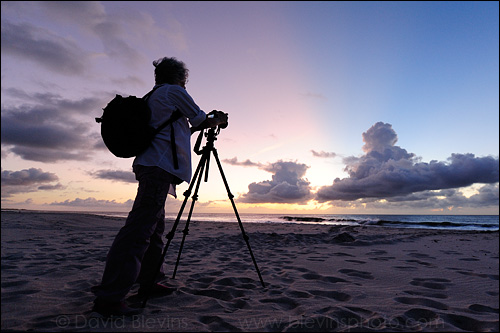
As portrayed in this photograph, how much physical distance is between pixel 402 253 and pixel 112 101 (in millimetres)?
6497

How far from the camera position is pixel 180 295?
114 inches

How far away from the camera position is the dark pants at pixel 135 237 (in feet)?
7.45

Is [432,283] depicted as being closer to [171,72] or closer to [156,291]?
[156,291]

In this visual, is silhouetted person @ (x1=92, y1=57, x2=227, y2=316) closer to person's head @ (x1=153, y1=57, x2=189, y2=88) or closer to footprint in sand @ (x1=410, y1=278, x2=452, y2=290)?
person's head @ (x1=153, y1=57, x2=189, y2=88)

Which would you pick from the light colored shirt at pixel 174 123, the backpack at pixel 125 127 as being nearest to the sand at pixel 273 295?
the light colored shirt at pixel 174 123

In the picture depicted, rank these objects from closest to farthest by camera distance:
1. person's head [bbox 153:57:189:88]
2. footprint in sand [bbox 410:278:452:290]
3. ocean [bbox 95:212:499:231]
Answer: person's head [bbox 153:57:189:88] < footprint in sand [bbox 410:278:452:290] < ocean [bbox 95:212:499:231]

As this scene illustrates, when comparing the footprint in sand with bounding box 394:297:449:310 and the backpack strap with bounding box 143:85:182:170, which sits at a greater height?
the backpack strap with bounding box 143:85:182:170

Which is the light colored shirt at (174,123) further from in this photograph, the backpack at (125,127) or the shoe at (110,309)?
the shoe at (110,309)

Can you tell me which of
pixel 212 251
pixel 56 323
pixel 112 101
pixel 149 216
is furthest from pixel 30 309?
pixel 212 251

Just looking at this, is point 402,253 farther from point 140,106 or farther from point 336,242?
point 140,106

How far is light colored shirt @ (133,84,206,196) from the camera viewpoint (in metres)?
2.57

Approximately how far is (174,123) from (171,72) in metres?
0.69

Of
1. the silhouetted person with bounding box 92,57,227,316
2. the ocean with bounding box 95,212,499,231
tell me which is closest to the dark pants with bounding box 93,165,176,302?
the silhouetted person with bounding box 92,57,227,316

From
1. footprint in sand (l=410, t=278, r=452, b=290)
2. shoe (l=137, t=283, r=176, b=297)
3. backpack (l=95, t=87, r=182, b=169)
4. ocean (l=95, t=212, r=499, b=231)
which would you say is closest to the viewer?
backpack (l=95, t=87, r=182, b=169)
